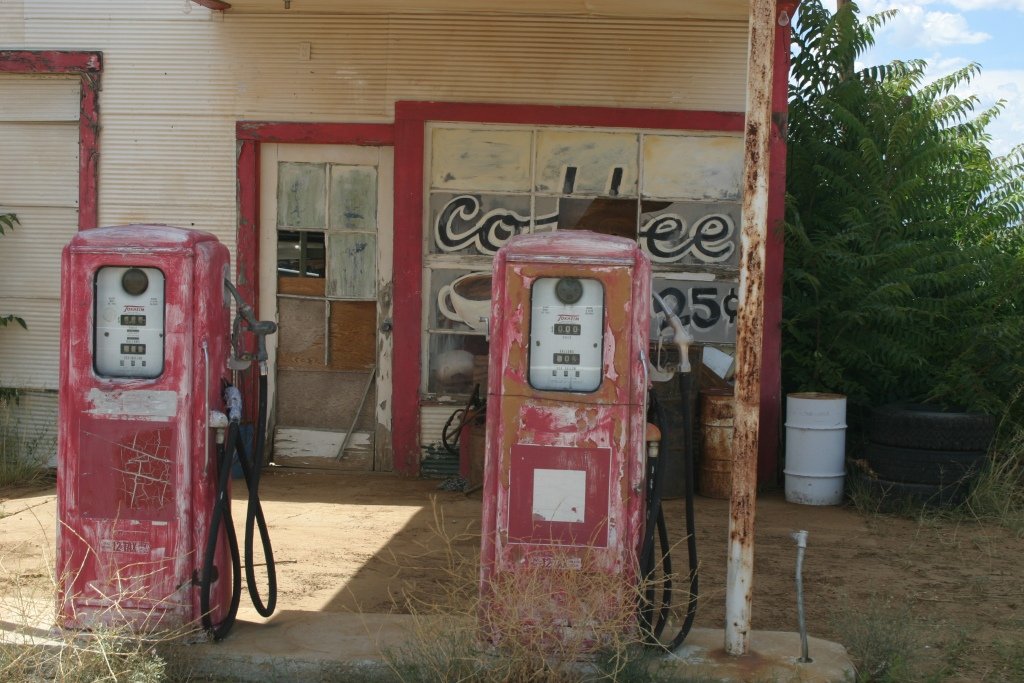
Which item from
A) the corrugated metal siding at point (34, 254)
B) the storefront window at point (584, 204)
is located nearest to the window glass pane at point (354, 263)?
the storefront window at point (584, 204)

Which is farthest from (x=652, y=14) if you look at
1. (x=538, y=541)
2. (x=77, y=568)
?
(x=77, y=568)

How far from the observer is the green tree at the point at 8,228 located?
9.34m

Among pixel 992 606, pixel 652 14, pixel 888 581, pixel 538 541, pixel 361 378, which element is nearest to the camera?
pixel 538 541

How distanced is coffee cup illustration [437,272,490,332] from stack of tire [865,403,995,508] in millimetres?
3103

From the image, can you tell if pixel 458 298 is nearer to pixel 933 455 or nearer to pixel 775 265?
pixel 775 265

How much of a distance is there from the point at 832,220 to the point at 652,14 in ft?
7.51

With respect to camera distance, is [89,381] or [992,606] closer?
[89,381]

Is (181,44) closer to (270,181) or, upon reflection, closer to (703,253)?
(270,181)

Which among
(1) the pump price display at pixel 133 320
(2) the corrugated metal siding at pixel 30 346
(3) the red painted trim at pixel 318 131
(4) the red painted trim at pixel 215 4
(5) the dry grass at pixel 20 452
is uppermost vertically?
(4) the red painted trim at pixel 215 4

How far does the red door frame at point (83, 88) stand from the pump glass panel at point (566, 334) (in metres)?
5.70

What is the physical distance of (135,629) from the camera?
193 inches

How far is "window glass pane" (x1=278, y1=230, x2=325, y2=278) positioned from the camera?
936cm

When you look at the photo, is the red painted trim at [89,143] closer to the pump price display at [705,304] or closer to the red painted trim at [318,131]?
the red painted trim at [318,131]

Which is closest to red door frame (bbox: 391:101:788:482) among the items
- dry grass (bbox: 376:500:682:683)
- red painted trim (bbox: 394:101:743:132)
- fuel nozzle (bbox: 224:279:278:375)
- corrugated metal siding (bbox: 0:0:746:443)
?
red painted trim (bbox: 394:101:743:132)
